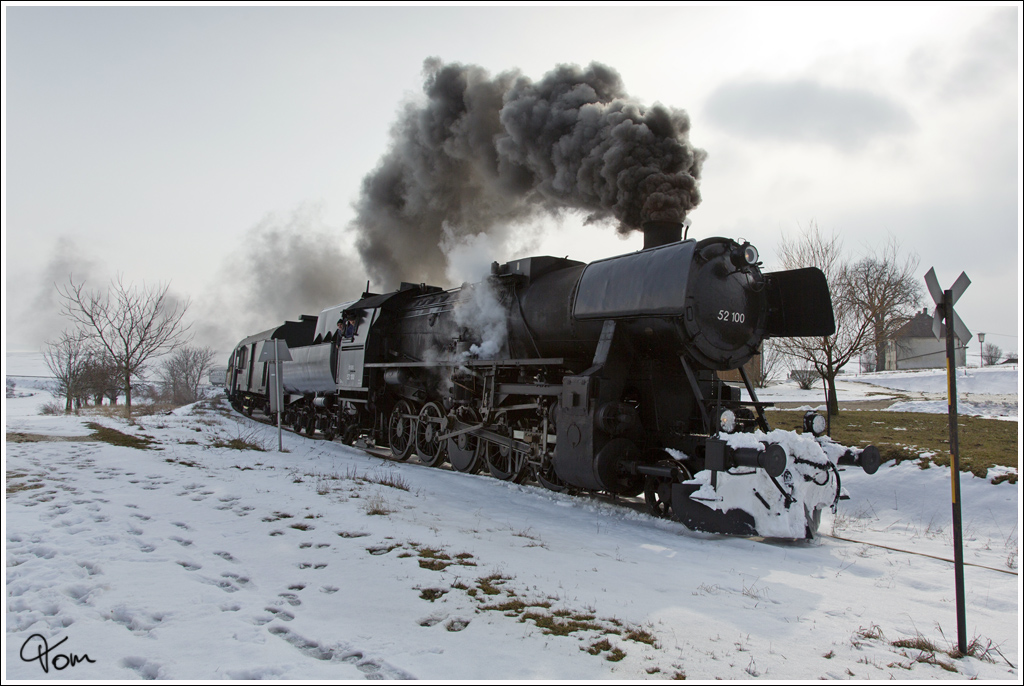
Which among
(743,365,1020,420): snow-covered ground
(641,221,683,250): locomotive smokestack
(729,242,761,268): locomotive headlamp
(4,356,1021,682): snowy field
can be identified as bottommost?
(4,356,1021,682): snowy field

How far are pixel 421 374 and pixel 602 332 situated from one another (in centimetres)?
500

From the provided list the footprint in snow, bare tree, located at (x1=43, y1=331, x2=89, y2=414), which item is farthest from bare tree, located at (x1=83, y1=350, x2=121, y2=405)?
the footprint in snow

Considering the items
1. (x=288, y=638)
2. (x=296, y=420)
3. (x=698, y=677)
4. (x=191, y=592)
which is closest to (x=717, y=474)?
(x=698, y=677)

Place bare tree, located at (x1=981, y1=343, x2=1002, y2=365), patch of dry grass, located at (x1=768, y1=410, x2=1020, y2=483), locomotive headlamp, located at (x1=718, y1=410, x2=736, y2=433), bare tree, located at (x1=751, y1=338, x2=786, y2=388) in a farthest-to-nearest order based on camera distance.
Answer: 1. bare tree, located at (x1=981, y1=343, x2=1002, y2=365)
2. bare tree, located at (x1=751, y1=338, x2=786, y2=388)
3. patch of dry grass, located at (x1=768, y1=410, x2=1020, y2=483)
4. locomotive headlamp, located at (x1=718, y1=410, x2=736, y2=433)

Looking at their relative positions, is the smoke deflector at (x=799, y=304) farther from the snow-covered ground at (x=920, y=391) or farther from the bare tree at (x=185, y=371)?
the bare tree at (x=185, y=371)

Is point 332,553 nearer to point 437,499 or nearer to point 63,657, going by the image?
point 63,657

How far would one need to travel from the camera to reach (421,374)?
440 inches

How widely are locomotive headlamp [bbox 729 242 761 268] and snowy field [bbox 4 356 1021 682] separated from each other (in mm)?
3184

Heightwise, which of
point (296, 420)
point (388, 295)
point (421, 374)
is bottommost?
point (296, 420)

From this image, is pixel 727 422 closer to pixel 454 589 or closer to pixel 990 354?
pixel 454 589

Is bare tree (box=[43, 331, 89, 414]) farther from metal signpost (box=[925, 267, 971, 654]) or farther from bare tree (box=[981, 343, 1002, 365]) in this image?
bare tree (box=[981, 343, 1002, 365])

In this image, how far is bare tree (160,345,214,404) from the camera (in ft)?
183

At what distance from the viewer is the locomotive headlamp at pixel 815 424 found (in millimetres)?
6457

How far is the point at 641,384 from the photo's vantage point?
716cm
